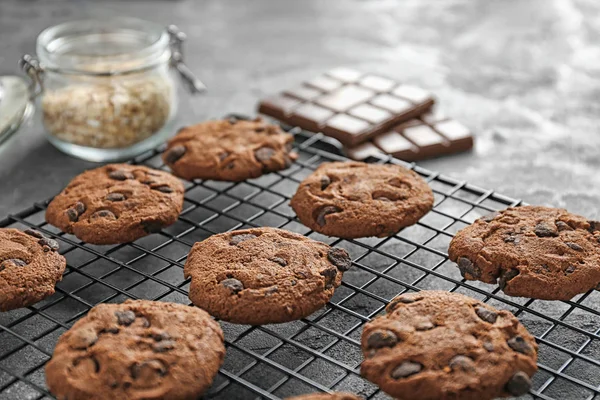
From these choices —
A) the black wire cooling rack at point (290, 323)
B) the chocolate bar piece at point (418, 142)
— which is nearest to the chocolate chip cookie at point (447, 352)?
the black wire cooling rack at point (290, 323)

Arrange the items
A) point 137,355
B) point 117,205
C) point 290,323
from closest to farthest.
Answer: point 137,355
point 290,323
point 117,205

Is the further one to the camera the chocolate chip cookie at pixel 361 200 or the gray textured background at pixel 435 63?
the gray textured background at pixel 435 63

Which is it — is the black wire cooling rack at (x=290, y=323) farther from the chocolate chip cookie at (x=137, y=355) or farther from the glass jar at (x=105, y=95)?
the glass jar at (x=105, y=95)

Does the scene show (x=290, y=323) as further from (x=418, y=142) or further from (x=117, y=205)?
(x=418, y=142)

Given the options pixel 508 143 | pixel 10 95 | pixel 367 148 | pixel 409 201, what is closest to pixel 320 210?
pixel 409 201

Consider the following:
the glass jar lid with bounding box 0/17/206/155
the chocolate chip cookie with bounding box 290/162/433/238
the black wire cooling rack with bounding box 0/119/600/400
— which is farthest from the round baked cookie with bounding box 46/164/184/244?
the glass jar lid with bounding box 0/17/206/155

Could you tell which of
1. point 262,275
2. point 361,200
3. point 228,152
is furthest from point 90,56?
point 262,275
